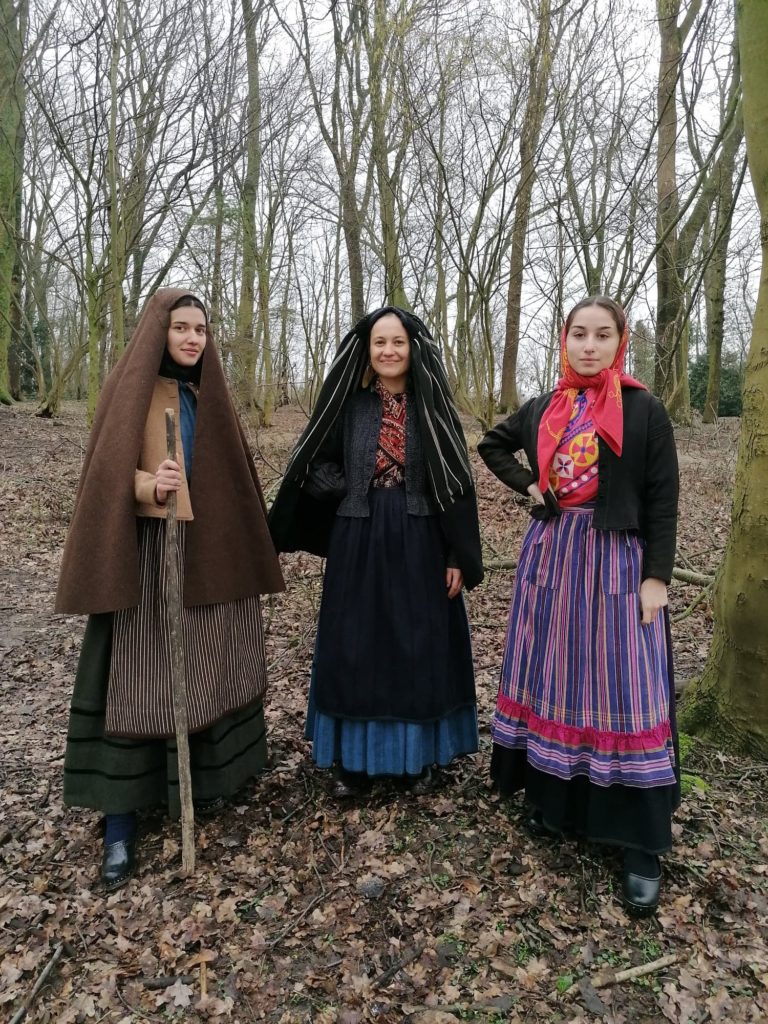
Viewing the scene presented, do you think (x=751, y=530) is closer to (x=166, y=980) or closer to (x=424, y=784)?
(x=424, y=784)

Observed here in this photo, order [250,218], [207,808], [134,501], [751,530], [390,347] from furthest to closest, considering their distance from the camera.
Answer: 1. [250,218]
2. [207,808]
3. [751,530]
4. [390,347]
5. [134,501]

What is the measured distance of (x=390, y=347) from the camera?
8.48ft

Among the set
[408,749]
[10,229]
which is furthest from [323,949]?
[10,229]

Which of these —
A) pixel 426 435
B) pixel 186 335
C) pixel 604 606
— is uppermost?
pixel 186 335

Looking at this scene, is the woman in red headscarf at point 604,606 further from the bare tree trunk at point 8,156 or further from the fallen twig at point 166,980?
the bare tree trunk at point 8,156

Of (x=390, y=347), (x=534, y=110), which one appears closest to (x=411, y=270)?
(x=534, y=110)

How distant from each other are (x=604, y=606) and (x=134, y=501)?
1.69 meters

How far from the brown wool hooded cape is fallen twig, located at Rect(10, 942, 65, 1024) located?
1.10 m

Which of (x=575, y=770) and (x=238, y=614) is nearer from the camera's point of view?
(x=575, y=770)

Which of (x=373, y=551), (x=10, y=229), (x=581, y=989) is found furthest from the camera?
(x=10, y=229)

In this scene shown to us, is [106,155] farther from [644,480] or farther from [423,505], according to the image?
[644,480]

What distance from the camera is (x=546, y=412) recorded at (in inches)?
95.8

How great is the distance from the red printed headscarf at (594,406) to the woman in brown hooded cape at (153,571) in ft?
3.85

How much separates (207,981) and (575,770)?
4.55ft
